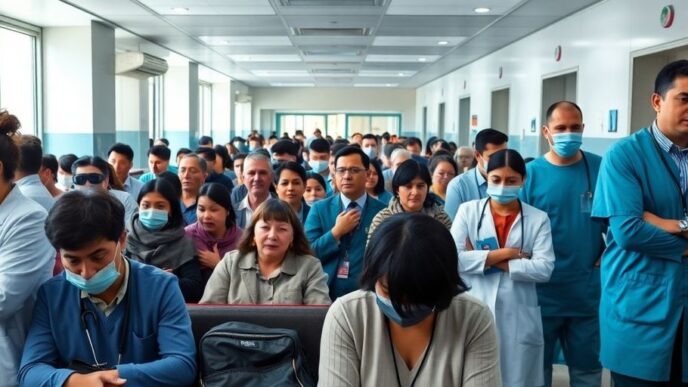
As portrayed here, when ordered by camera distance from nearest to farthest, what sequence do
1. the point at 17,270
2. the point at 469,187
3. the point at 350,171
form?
the point at 17,270, the point at 350,171, the point at 469,187

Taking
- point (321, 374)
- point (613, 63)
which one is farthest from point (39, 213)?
point (613, 63)

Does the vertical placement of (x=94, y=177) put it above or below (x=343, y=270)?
above

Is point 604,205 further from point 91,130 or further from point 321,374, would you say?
point 91,130

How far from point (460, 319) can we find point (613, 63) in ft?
20.1

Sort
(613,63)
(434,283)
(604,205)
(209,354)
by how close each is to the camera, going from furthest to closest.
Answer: (613,63), (604,205), (209,354), (434,283)

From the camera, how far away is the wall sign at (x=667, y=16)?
586cm

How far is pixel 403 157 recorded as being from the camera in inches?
258

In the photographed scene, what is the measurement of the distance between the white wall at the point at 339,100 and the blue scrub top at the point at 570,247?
21416mm

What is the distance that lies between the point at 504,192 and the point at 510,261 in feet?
1.12

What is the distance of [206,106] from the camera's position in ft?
66.6

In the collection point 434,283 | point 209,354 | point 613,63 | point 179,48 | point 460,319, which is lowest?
point 209,354

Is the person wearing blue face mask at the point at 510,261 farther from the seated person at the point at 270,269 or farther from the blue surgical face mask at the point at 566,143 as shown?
the seated person at the point at 270,269

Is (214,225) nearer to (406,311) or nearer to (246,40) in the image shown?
(406,311)

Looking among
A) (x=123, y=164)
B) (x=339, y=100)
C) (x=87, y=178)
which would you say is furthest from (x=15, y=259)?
(x=339, y=100)
